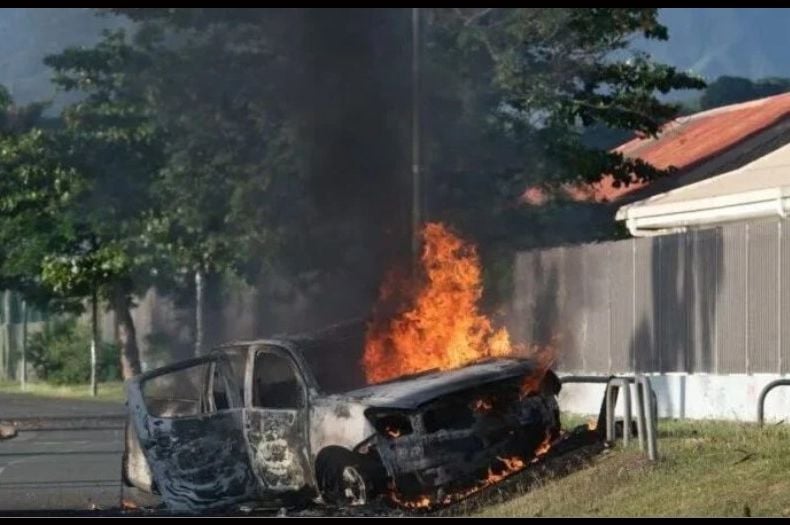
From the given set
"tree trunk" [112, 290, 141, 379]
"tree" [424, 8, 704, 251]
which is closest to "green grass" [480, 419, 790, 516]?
"tree" [424, 8, 704, 251]

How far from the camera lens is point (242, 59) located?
1847 cm

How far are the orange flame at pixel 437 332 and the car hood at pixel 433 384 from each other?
0.66 m

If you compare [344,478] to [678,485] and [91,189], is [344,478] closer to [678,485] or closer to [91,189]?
[678,485]

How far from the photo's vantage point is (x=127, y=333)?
3372cm

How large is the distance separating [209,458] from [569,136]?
12.4 m

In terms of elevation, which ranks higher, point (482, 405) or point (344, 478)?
point (482, 405)

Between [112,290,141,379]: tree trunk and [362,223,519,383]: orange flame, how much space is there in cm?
1758

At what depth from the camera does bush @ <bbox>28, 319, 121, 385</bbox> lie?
4253cm


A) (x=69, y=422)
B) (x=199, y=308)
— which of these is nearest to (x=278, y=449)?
(x=199, y=308)

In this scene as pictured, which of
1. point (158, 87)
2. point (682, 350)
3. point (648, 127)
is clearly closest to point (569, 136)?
point (648, 127)

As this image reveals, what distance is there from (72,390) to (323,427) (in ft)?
97.8

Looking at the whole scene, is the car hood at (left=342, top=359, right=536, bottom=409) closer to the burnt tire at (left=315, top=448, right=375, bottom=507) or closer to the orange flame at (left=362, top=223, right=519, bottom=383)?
the burnt tire at (left=315, top=448, right=375, bottom=507)

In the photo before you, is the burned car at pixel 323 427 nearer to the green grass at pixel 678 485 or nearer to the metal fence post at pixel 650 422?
the green grass at pixel 678 485

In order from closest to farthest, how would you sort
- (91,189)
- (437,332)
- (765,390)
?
(765,390) < (437,332) < (91,189)
